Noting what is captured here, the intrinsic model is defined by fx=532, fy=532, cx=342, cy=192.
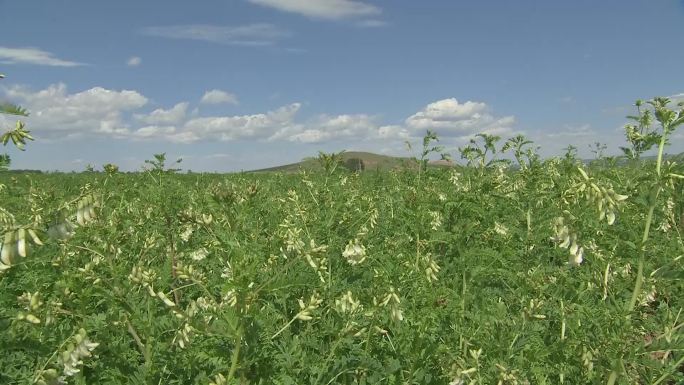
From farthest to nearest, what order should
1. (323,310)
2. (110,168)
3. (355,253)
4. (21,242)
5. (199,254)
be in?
(110,168), (199,254), (355,253), (323,310), (21,242)

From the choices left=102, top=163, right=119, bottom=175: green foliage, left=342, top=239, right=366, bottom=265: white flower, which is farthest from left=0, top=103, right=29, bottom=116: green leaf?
left=102, top=163, right=119, bottom=175: green foliage

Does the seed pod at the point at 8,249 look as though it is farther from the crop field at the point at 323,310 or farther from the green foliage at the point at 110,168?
the green foliage at the point at 110,168

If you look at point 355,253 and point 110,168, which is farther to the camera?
point 110,168

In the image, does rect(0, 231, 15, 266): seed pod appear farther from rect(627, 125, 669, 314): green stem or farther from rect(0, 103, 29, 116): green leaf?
rect(627, 125, 669, 314): green stem

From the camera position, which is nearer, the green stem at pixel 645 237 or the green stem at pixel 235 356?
the green stem at pixel 235 356

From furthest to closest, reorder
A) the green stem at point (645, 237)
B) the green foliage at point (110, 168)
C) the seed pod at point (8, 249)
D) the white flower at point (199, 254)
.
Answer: the green foliage at point (110, 168) → the white flower at point (199, 254) → the green stem at point (645, 237) → the seed pod at point (8, 249)

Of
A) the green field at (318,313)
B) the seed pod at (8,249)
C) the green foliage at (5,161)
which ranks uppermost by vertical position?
the green foliage at (5,161)

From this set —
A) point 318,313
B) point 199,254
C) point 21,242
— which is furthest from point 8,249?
point 199,254

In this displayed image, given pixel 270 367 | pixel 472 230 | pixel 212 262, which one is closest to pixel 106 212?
pixel 212 262

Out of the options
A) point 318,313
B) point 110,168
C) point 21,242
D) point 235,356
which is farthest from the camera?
point 110,168

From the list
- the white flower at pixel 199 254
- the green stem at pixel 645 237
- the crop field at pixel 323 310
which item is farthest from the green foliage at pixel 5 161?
the green stem at pixel 645 237

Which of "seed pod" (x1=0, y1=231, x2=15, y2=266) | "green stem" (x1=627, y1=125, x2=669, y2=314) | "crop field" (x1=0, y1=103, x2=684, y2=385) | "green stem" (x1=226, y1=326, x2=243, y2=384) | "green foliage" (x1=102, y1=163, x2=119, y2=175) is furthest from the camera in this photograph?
"green foliage" (x1=102, y1=163, x2=119, y2=175)

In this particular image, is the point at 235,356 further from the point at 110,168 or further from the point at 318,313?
the point at 110,168

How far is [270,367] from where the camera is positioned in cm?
355
